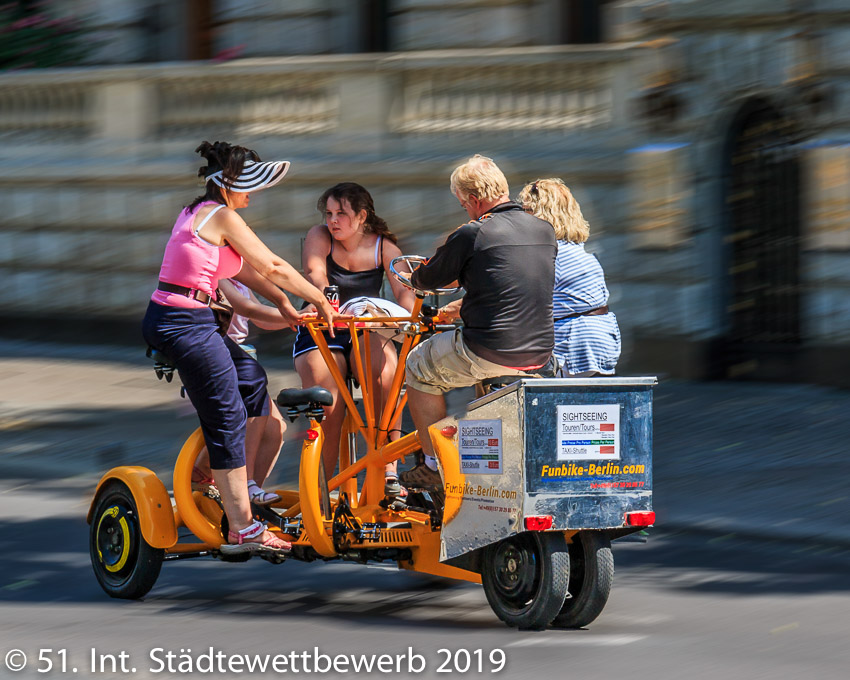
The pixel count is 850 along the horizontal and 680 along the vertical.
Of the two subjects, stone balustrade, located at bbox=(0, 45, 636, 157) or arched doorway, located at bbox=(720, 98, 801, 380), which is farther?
stone balustrade, located at bbox=(0, 45, 636, 157)

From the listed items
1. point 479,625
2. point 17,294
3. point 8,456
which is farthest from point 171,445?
point 17,294

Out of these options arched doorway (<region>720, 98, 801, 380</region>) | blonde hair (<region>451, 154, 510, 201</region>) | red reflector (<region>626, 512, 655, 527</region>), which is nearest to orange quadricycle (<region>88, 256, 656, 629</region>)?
red reflector (<region>626, 512, 655, 527</region>)

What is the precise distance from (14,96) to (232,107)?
3.19 metres

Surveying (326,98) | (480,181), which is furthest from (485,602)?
(326,98)

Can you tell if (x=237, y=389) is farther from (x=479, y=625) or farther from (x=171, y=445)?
(x=171, y=445)

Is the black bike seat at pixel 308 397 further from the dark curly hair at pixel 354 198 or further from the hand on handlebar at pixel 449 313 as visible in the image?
the dark curly hair at pixel 354 198

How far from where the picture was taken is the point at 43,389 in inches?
573

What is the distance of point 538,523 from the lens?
19.9 feet

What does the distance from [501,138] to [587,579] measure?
9.50 meters

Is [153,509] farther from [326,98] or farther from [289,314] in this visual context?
[326,98]

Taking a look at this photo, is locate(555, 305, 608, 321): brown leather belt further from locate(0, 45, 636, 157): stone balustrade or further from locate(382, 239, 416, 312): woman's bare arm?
locate(0, 45, 636, 157): stone balustrade

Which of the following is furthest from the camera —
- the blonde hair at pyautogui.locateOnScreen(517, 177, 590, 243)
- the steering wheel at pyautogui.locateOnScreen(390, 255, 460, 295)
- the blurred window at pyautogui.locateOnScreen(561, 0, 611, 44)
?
the blurred window at pyautogui.locateOnScreen(561, 0, 611, 44)

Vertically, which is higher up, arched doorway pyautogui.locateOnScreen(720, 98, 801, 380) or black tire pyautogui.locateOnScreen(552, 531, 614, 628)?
arched doorway pyautogui.locateOnScreen(720, 98, 801, 380)

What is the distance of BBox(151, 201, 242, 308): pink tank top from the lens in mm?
6816
